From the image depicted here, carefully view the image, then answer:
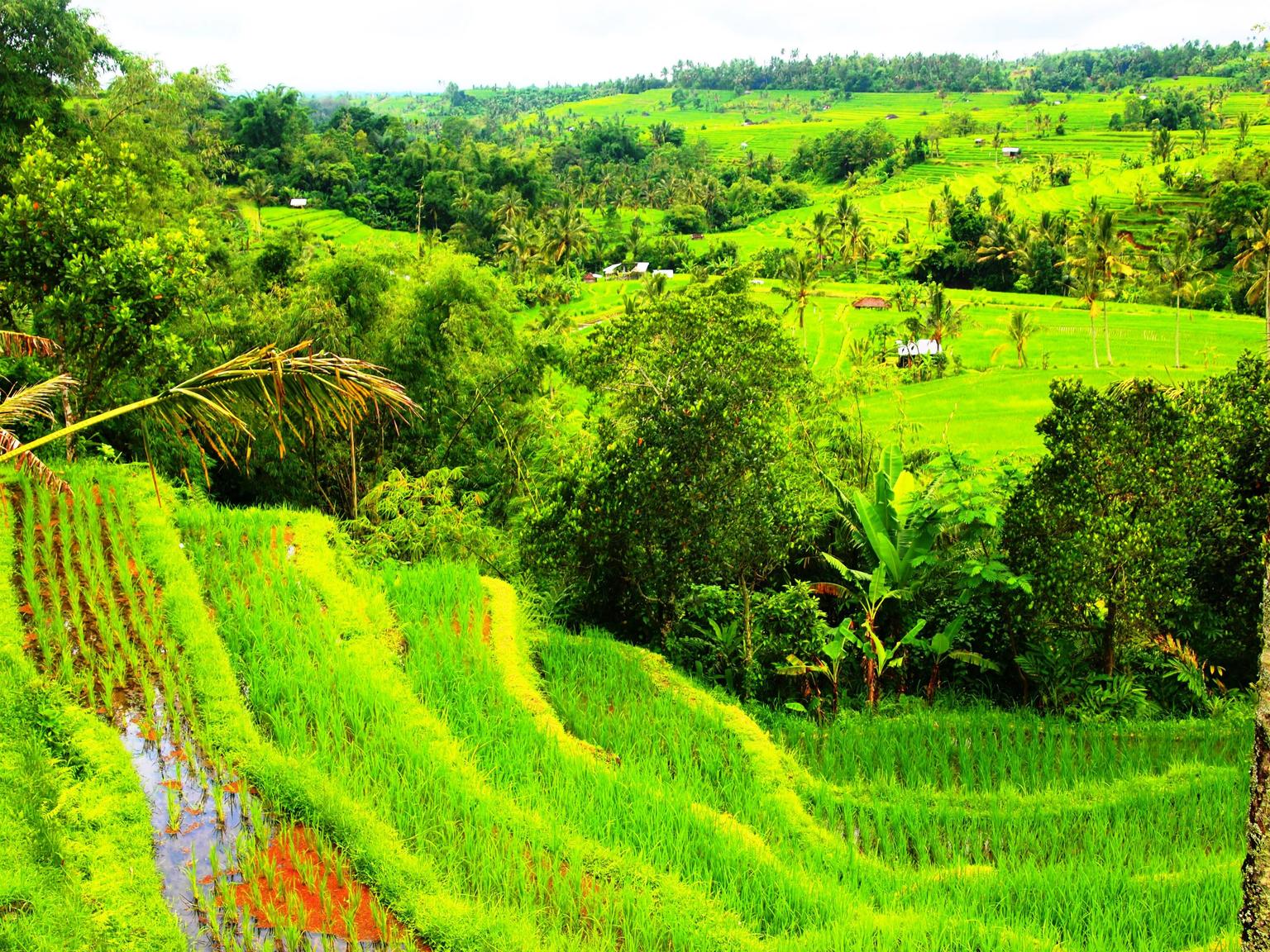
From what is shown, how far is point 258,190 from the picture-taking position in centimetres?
6181

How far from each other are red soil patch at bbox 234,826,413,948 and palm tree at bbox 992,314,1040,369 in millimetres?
39458

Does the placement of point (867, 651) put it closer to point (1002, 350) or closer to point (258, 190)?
point (1002, 350)

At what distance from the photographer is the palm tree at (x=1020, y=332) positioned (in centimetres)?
3953

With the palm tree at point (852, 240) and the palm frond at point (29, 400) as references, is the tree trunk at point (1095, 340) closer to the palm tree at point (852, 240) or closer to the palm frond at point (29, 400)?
the palm tree at point (852, 240)

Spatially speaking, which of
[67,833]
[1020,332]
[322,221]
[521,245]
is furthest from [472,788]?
[322,221]

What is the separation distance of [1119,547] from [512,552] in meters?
6.41

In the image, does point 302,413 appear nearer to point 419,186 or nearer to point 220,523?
point 220,523

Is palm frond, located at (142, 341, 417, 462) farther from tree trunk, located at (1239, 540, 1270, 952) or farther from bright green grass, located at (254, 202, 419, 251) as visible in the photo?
bright green grass, located at (254, 202, 419, 251)

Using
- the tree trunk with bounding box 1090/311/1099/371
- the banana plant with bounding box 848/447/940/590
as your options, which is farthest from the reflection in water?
the tree trunk with bounding box 1090/311/1099/371

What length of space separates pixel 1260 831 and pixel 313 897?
13.1 ft

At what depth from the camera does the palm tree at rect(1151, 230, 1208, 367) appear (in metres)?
45.4

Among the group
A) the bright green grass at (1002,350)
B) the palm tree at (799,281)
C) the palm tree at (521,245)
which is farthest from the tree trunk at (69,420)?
the palm tree at (521,245)

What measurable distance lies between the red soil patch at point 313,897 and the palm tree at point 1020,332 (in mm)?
39458

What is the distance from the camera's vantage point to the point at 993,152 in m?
90.1
